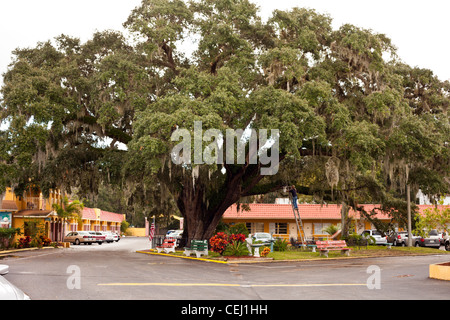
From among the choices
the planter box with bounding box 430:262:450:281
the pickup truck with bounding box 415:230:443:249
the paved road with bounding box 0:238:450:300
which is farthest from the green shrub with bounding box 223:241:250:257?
the pickup truck with bounding box 415:230:443:249

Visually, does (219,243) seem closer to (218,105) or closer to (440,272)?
(218,105)

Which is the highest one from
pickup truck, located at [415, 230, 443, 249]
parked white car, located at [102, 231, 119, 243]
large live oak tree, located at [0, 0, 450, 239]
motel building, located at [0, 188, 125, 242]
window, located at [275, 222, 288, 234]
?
large live oak tree, located at [0, 0, 450, 239]

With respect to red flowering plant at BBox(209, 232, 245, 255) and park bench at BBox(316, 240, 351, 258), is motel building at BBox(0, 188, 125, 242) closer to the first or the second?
red flowering plant at BBox(209, 232, 245, 255)

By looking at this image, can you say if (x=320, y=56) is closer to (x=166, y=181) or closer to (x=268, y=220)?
(x=166, y=181)

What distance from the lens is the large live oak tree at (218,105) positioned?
24281mm

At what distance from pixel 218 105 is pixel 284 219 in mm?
28021

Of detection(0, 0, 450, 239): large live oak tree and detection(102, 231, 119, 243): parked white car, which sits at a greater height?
detection(0, 0, 450, 239): large live oak tree

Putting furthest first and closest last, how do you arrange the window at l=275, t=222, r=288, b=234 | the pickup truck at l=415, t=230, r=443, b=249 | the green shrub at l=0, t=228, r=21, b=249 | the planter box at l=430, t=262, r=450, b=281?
the window at l=275, t=222, r=288, b=234 → the pickup truck at l=415, t=230, r=443, b=249 → the green shrub at l=0, t=228, r=21, b=249 → the planter box at l=430, t=262, r=450, b=281

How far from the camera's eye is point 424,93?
30859 millimetres

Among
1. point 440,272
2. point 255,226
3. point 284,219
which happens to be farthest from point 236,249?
point 255,226

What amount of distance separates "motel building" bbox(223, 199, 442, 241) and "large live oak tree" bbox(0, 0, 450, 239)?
Answer: 52.4ft

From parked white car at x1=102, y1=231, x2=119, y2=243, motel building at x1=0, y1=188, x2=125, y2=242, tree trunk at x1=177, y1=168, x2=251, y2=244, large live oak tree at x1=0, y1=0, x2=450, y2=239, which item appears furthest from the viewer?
parked white car at x1=102, y1=231, x2=119, y2=243

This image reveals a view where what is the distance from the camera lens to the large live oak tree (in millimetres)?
24281
